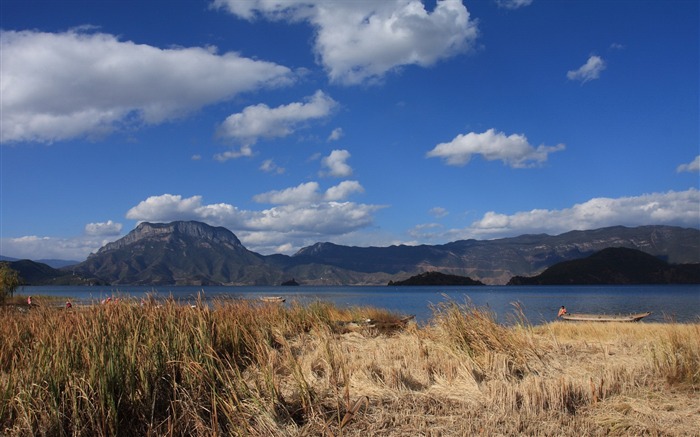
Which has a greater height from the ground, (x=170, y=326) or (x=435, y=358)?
(x=170, y=326)

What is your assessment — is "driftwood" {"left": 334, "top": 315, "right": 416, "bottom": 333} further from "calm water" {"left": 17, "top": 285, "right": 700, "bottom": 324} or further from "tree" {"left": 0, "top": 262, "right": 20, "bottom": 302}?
"tree" {"left": 0, "top": 262, "right": 20, "bottom": 302}

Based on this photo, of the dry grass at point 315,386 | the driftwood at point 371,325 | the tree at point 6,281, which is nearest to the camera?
the dry grass at point 315,386

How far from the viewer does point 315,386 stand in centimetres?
705

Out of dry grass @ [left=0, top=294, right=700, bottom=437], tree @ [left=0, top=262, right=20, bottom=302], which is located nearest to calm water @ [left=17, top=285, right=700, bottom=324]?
dry grass @ [left=0, top=294, right=700, bottom=437]

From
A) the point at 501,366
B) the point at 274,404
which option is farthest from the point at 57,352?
the point at 501,366

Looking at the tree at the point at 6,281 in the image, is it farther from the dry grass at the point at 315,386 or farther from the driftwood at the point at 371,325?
the dry grass at the point at 315,386

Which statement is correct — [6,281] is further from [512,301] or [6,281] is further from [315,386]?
[512,301]

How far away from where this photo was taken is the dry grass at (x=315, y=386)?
18.9 feet

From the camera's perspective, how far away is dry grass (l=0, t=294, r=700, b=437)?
5.76m

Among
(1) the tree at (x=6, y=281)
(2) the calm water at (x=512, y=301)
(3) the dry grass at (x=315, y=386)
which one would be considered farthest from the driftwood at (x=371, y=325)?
(1) the tree at (x=6, y=281)

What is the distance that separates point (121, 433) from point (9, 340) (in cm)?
442

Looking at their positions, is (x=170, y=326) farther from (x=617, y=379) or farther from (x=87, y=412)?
(x=617, y=379)

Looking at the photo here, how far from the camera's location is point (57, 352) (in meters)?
6.30

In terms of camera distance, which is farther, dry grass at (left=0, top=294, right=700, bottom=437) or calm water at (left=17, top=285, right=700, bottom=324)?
calm water at (left=17, top=285, right=700, bottom=324)
